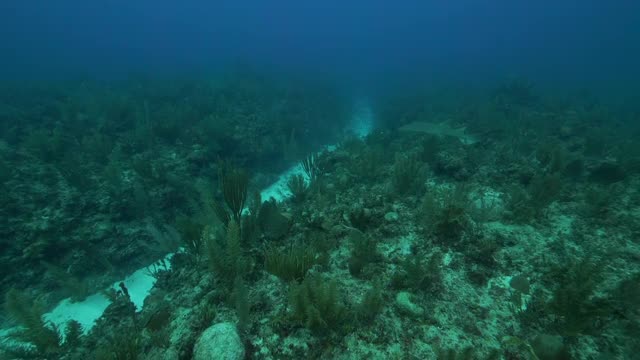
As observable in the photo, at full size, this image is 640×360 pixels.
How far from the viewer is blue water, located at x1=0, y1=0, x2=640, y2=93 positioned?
2073 inches

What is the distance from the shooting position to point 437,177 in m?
8.00

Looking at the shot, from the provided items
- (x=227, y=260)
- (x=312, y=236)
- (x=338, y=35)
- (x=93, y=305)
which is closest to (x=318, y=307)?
(x=227, y=260)

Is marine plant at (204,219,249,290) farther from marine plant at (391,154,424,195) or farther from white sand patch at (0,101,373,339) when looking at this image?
marine plant at (391,154,424,195)

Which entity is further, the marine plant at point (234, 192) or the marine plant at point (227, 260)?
the marine plant at point (234, 192)

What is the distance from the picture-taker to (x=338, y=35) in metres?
102

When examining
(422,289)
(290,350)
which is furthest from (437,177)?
(290,350)

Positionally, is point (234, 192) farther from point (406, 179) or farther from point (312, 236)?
point (406, 179)

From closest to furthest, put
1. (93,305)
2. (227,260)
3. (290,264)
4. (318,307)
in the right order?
(318,307) < (290,264) < (227,260) < (93,305)

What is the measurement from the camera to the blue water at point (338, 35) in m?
52.7

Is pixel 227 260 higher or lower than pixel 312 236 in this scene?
higher

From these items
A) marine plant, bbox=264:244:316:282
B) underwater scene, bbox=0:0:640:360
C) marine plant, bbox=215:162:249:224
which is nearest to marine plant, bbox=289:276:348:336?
underwater scene, bbox=0:0:640:360

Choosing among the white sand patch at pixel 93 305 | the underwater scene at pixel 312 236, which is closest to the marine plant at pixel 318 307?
the underwater scene at pixel 312 236

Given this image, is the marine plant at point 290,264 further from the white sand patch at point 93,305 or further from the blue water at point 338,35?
the blue water at point 338,35

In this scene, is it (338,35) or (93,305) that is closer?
(93,305)
